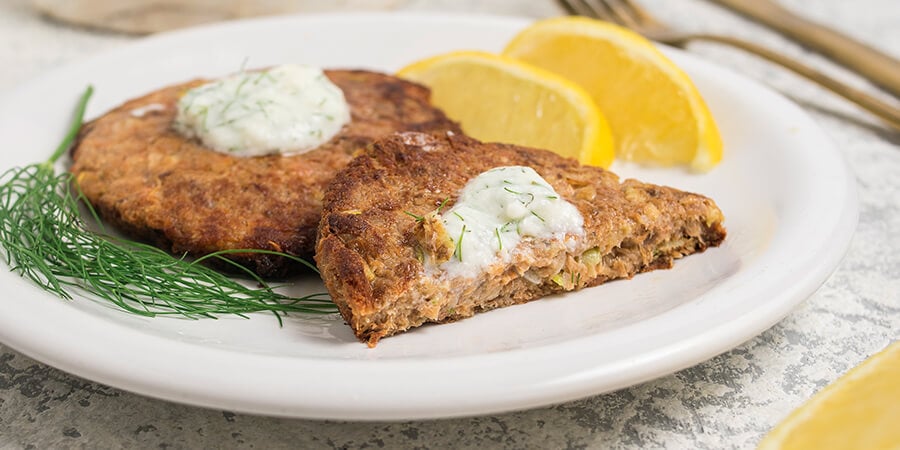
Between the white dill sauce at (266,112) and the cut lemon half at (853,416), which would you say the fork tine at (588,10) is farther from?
the cut lemon half at (853,416)

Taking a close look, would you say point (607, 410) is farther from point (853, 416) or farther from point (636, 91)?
point (636, 91)

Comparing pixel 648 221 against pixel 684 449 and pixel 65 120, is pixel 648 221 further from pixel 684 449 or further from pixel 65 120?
pixel 65 120

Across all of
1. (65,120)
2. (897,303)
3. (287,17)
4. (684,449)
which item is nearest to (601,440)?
(684,449)

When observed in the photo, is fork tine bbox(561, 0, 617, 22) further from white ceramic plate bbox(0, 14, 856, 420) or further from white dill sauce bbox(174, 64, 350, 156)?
white dill sauce bbox(174, 64, 350, 156)

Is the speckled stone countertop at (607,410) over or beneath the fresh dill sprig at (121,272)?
beneath

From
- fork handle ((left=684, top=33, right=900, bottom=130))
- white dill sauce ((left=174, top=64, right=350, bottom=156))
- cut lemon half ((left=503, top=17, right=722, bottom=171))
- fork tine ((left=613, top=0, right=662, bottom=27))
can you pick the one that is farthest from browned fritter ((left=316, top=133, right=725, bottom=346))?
fork tine ((left=613, top=0, right=662, bottom=27))

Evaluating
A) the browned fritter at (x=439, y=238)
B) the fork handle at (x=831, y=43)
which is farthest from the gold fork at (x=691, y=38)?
the browned fritter at (x=439, y=238)

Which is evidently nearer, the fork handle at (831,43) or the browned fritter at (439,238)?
the browned fritter at (439,238)
